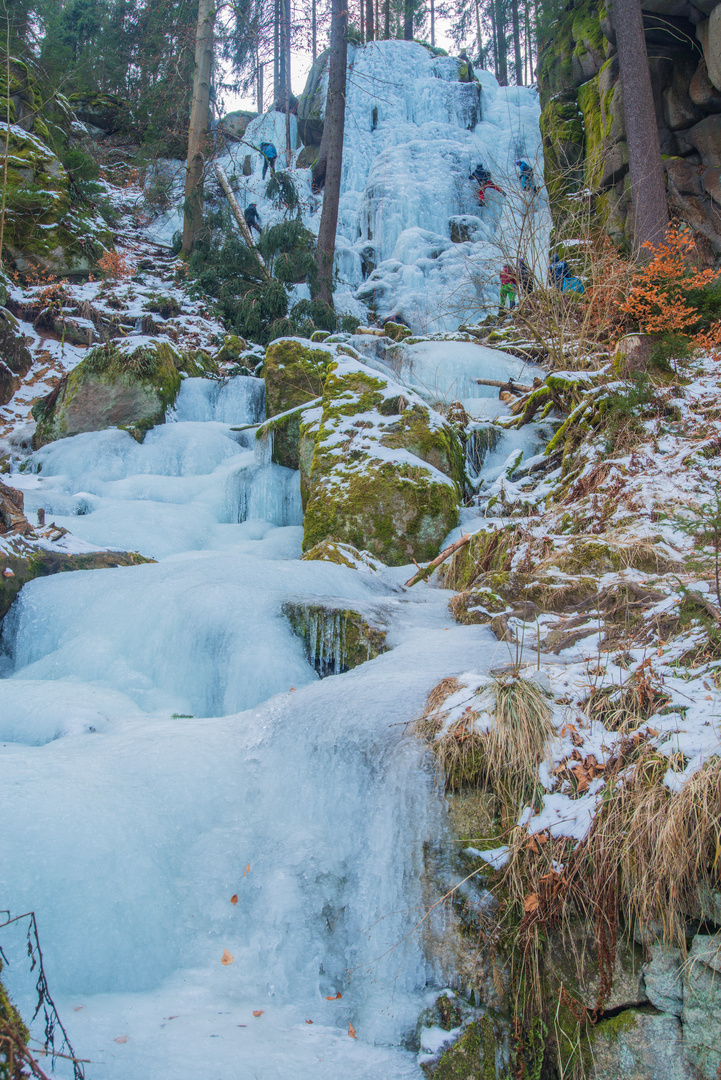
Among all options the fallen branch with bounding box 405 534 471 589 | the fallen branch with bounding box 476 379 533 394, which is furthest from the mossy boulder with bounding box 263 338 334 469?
the fallen branch with bounding box 405 534 471 589

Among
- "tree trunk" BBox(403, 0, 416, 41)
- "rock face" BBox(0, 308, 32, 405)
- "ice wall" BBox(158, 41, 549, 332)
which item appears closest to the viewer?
"rock face" BBox(0, 308, 32, 405)

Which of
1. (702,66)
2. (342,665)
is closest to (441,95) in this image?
(702,66)

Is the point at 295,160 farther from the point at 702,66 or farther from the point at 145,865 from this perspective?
the point at 145,865

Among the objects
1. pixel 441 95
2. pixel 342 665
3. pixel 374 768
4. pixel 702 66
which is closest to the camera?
pixel 374 768

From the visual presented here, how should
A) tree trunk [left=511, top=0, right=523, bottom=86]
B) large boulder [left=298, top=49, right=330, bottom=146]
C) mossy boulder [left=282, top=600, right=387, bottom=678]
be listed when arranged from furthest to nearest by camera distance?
tree trunk [left=511, top=0, right=523, bottom=86], large boulder [left=298, top=49, right=330, bottom=146], mossy boulder [left=282, top=600, right=387, bottom=678]

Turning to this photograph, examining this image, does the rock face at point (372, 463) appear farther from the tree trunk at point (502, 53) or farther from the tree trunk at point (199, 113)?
the tree trunk at point (502, 53)

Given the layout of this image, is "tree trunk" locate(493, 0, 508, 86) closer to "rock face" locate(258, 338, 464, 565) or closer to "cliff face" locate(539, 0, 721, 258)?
"cliff face" locate(539, 0, 721, 258)

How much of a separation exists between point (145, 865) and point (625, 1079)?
1782 millimetres

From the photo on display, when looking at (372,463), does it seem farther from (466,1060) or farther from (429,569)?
(466,1060)

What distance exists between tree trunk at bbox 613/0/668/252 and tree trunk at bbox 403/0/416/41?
21.4 m

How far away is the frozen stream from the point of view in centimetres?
209

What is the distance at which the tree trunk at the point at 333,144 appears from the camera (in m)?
12.5

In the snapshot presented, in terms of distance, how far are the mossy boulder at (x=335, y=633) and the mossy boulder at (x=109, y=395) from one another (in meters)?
5.77

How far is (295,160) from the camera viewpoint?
2292 centimetres
